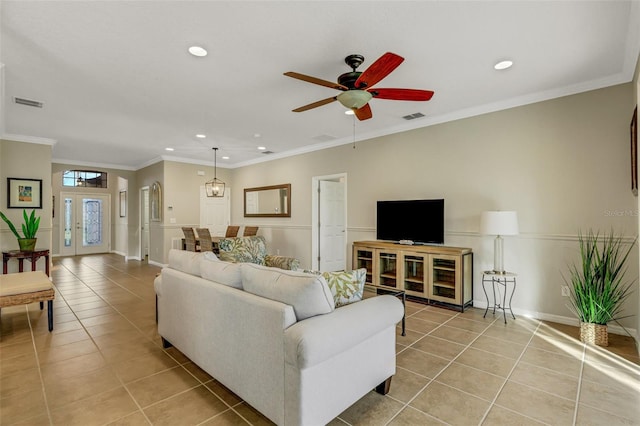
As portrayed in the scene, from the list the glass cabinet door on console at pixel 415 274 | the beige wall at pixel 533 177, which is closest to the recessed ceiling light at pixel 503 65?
the beige wall at pixel 533 177

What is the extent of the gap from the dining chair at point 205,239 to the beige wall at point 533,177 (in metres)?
3.35

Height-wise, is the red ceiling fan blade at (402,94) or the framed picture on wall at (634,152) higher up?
the red ceiling fan blade at (402,94)

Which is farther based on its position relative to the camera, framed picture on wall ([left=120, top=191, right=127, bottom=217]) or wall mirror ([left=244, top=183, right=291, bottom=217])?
framed picture on wall ([left=120, top=191, right=127, bottom=217])

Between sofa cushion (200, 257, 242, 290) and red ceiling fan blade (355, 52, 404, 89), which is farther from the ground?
red ceiling fan blade (355, 52, 404, 89)

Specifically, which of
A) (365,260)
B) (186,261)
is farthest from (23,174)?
(365,260)

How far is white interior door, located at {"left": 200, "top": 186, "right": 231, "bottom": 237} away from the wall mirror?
786mm

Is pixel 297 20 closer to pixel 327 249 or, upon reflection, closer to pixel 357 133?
pixel 357 133

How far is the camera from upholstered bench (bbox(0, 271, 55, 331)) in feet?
10.3

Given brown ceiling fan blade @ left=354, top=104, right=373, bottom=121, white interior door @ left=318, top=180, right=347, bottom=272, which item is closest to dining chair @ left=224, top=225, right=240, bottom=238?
white interior door @ left=318, top=180, right=347, bottom=272

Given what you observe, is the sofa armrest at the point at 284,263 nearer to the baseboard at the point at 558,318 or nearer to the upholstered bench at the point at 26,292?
the upholstered bench at the point at 26,292

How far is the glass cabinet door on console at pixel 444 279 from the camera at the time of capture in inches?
160

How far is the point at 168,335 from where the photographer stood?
9.21 feet

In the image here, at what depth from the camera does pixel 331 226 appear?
6.83 meters

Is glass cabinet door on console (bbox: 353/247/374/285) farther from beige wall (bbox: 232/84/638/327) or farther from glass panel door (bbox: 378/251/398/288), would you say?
beige wall (bbox: 232/84/638/327)
